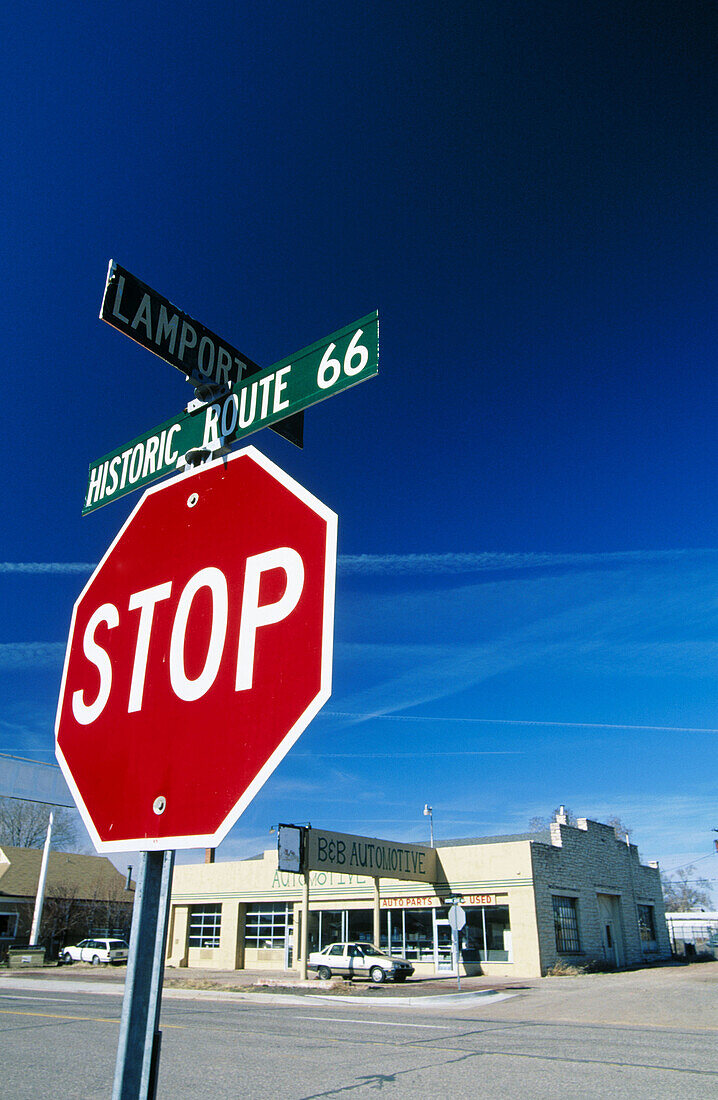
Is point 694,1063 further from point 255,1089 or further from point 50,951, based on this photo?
point 50,951

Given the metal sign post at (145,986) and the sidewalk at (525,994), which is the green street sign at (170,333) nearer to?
the metal sign post at (145,986)

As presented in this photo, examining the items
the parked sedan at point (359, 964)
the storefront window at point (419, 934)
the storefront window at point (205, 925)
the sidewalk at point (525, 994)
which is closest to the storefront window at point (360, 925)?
the storefront window at point (419, 934)

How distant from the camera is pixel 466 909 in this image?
30312 millimetres

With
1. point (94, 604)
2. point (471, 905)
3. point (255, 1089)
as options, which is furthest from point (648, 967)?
point (94, 604)

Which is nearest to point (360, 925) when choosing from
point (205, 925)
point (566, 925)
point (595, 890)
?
point (566, 925)

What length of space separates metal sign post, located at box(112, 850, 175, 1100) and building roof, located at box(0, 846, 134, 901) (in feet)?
162

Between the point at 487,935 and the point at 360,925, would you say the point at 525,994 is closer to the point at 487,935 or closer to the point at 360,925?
the point at 487,935

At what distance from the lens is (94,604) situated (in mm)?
2344

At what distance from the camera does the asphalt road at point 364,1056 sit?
297 inches

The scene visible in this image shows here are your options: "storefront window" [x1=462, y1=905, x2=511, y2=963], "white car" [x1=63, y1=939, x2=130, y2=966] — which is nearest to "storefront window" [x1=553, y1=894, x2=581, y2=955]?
"storefront window" [x1=462, y1=905, x2=511, y2=963]

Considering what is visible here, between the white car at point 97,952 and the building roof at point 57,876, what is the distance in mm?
6887

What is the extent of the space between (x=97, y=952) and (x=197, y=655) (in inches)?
1667

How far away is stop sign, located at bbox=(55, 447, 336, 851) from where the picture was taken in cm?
166

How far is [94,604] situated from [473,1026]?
47.7ft
